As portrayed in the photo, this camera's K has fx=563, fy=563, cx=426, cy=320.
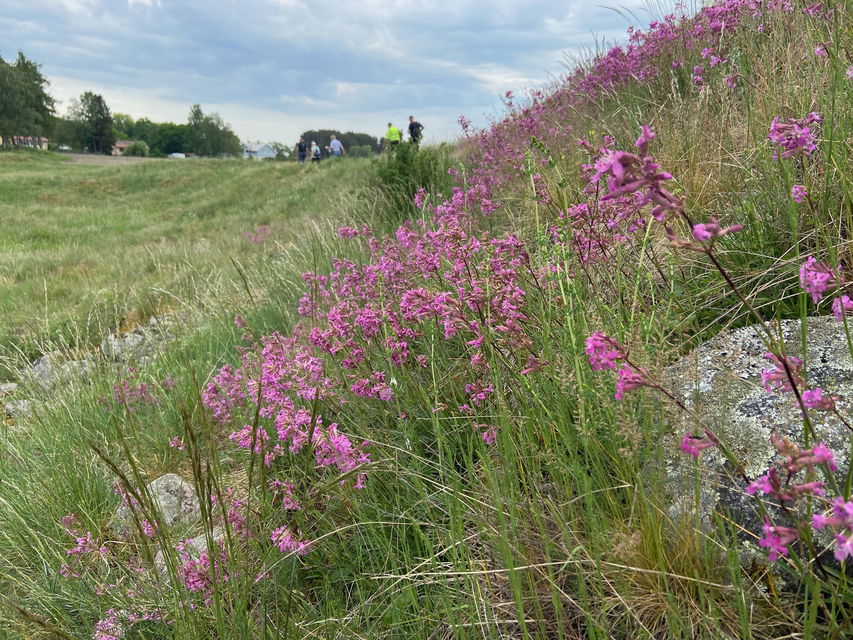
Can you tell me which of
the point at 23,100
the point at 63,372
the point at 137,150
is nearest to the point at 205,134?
the point at 137,150

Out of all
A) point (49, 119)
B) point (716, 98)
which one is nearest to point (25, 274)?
point (716, 98)

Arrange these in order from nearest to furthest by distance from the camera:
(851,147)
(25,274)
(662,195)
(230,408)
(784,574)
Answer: (662,195) < (784,574) < (851,147) < (230,408) < (25,274)

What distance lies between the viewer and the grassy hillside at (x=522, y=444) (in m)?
1.41

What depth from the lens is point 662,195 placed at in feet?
3.16

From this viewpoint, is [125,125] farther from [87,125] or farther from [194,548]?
[194,548]

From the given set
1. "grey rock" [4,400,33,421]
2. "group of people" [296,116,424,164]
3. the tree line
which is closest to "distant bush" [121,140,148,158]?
the tree line

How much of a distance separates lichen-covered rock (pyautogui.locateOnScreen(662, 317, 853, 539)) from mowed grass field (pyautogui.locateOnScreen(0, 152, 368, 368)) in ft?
10.3

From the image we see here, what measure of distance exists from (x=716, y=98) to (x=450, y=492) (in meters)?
4.24

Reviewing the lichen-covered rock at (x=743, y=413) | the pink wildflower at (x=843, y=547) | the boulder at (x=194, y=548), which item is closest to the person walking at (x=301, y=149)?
the boulder at (x=194, y=548)

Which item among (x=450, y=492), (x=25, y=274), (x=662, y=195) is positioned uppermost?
(x=662, y=195)

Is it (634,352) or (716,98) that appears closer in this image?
(634,352)

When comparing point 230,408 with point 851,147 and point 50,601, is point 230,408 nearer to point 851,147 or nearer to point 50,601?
point 50,601

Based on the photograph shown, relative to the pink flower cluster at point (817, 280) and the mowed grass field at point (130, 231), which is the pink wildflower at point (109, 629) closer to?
the mowed grass field at point (130, 231)

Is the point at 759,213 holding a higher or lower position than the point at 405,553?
higher
